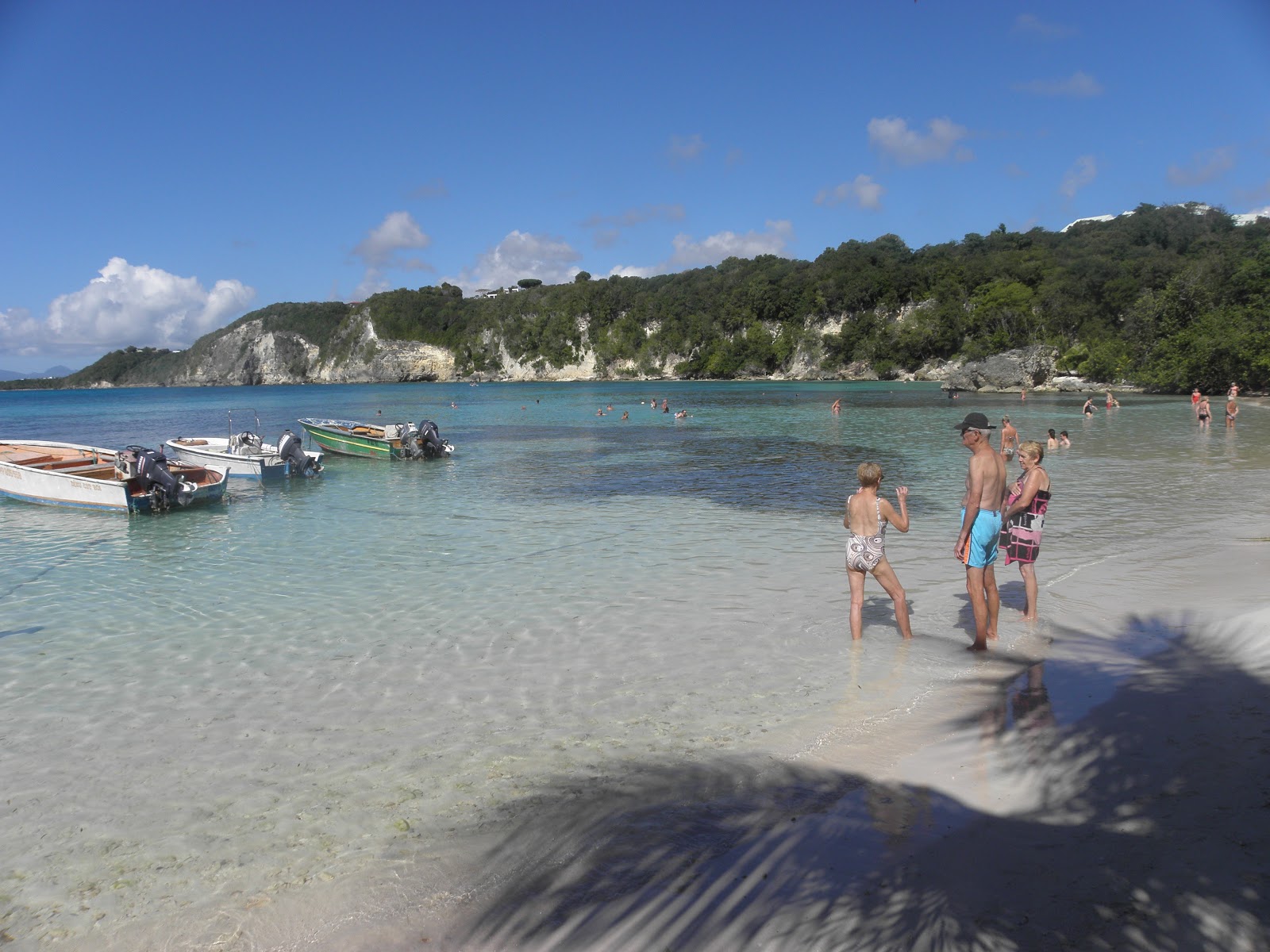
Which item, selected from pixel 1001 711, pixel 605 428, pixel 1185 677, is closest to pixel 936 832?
pixel 1001 711

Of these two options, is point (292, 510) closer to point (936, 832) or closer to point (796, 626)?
point (796, 626)

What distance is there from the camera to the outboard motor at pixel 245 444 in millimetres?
21188

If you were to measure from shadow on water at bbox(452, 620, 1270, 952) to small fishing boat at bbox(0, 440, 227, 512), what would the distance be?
14282mm

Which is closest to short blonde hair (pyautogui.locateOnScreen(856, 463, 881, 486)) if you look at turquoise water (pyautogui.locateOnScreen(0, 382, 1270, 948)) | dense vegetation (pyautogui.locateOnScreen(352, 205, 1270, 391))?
turquoise water (pyautogui.locateOnScreen(0, 382, 1270, 948))

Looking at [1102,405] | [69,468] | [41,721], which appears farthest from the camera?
[1102,405]

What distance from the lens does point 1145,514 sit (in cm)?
1354

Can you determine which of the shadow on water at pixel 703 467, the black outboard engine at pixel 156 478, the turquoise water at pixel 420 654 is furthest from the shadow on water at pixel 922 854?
the black outboard engine at pixel 156 478

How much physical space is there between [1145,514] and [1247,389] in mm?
49978

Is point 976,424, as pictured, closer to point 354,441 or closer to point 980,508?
point 980,508

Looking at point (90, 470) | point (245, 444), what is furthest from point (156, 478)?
point (245, 444)

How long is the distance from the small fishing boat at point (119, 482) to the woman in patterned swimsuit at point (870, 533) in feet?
46.6

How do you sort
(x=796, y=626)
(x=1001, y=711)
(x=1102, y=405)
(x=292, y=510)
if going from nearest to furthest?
(x=1001, y=711) < (x=796, y=626) < (x=292, y=510) < (x=1102, y=405)

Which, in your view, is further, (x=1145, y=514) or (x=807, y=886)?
(x=1145, y=514)

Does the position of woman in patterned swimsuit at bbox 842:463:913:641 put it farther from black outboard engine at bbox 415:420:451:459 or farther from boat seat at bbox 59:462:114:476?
black outboard engine at bbox 415:420:451:459
